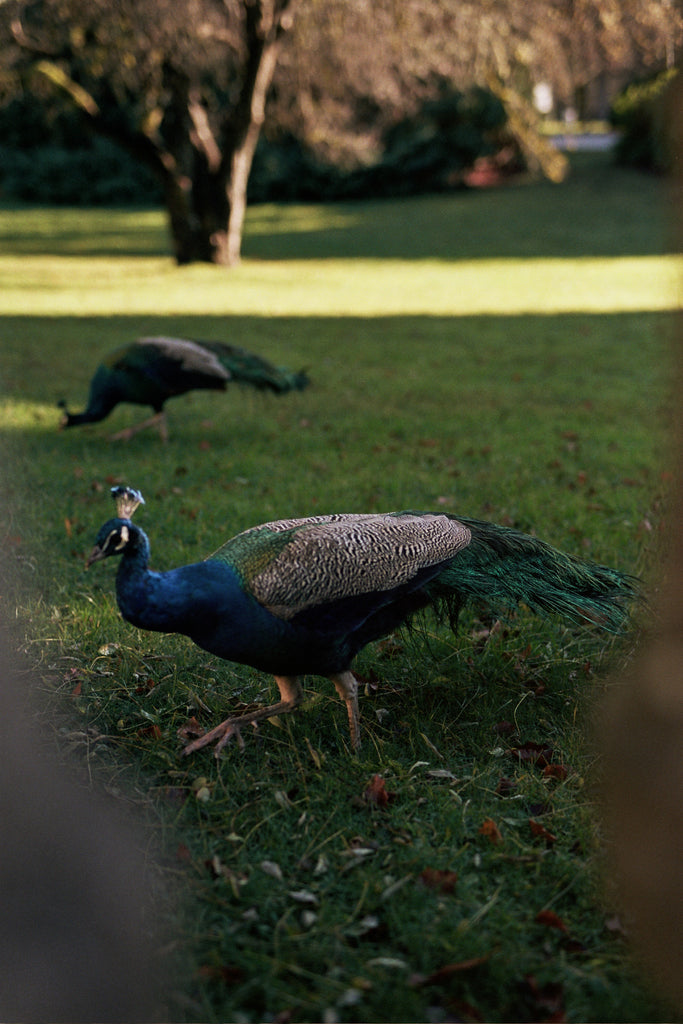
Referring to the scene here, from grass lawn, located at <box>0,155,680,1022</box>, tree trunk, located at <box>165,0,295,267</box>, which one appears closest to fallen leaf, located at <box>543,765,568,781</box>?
grass lawn, located at <box>0,155,680,1022</box>

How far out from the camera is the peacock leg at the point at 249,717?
346cm

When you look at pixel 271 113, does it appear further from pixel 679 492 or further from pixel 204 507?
pixel 679 492

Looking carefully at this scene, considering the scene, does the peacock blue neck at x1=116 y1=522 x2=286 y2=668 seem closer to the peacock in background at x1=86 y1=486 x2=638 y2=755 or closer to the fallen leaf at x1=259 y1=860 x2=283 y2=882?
the peacock in background at x1=86 y1=486 x2=638 y2=755

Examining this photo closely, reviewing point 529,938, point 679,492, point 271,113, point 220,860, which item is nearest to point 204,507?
point 220,860

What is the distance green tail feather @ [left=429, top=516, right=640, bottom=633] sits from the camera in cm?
354

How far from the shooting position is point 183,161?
68.2 ft

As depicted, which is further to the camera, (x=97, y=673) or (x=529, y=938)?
(x=97, y=673)

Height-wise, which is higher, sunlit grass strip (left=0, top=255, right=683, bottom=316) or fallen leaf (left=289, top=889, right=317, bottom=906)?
fallen leaf (left=289, top=889, right=317, bottom=906)

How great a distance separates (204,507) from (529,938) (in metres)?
3.80

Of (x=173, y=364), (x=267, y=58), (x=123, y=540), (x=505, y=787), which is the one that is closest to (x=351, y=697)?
(x=505, y=787)

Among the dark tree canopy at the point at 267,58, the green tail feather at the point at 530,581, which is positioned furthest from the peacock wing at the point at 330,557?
the dark tree canopy at the point at 267,58

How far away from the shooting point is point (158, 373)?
708 cm

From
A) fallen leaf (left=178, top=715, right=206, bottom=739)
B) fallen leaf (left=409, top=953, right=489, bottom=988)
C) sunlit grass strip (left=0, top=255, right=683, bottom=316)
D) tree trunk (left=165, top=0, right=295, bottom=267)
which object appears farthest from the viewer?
tree trunk (left=165, top=0, right=295, bottom=267)

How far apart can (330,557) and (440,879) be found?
1062 mm
